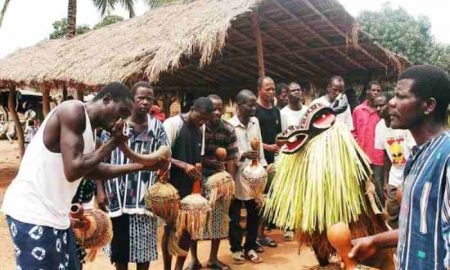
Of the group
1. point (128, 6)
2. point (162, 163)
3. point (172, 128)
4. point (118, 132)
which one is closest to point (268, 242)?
point (172, 128)

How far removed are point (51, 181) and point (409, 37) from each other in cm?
1669

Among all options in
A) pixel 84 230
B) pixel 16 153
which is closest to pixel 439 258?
pixel 84 230

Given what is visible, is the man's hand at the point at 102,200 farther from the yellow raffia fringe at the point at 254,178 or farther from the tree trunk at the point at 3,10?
the tree trunk at the point at 3,10

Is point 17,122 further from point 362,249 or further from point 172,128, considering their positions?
point 362,249

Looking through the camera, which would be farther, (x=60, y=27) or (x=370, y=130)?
(x=60, y=27)

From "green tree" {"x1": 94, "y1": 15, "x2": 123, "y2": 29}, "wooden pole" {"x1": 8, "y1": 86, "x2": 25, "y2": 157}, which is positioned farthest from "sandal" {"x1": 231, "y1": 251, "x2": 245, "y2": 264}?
"green tree" {"x1": 94, "y1": 15, "x2": 123, "y2": 29}

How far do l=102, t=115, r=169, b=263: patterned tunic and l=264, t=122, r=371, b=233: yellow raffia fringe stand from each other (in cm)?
117

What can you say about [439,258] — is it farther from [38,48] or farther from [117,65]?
[38,48]

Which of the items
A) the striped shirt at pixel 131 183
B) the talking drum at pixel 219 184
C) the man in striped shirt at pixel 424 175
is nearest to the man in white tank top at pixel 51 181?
the striped shirt at pixel 131 183

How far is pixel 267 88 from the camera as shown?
5230mm

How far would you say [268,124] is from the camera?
538cm

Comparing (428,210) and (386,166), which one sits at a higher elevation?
(428,210)

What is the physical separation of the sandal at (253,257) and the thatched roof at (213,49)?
105 inches

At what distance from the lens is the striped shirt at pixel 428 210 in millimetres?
1448
